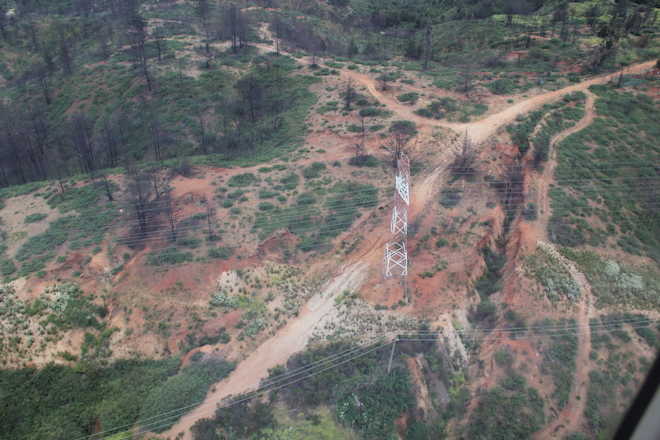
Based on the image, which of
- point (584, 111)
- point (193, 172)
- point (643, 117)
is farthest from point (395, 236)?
point (643, 117)

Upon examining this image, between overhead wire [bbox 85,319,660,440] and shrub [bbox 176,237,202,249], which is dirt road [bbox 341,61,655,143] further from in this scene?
shrub [bbox 176,237,202,249]

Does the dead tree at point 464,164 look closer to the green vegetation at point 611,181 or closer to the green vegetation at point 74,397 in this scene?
the green vegetation at point 611,181

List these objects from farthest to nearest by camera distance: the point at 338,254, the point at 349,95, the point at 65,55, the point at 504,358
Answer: the point at 65,55 < the point at 349,95 < the point at 338,254 < the point at 504,358

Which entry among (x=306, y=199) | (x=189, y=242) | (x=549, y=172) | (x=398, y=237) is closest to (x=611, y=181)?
(x=549, y=172)

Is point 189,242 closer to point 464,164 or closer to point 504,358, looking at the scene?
point 504,358

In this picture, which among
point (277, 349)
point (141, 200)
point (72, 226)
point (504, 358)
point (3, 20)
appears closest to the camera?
point (504, 358)

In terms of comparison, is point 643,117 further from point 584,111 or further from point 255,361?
point 255,361
